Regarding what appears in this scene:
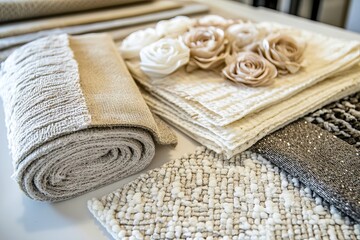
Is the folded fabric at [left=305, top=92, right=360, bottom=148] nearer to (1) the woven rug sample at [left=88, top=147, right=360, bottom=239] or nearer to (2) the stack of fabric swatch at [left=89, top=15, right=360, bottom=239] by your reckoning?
(2) the stack of fabric swatch at [left=89, top=15, right=360, bottom=239]

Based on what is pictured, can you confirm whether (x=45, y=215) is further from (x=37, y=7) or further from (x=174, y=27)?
(x=37, y=7)

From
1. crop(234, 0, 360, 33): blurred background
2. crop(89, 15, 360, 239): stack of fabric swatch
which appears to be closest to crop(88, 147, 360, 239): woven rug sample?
crop(89, 15, 360, 239): stack of fabric swatch

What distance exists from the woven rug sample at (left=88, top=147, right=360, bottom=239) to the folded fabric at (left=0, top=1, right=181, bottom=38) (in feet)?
1.77

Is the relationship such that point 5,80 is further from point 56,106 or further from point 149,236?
point 149,236

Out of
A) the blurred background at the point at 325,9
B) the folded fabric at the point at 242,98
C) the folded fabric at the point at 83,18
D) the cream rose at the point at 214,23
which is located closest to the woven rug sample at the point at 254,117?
the folded fabric at the point at 242,98

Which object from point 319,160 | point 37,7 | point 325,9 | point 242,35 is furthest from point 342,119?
point 325,9

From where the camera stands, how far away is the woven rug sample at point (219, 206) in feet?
1.40

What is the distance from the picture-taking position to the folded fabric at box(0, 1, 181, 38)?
846 millimetres

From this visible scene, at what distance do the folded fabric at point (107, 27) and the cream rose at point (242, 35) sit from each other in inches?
11.6

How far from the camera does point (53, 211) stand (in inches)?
18.8

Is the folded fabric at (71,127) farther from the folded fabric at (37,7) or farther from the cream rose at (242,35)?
the folded fabric at (37,7)

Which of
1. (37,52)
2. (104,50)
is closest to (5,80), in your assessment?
(37,52)

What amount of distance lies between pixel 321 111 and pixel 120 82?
1.11 feet

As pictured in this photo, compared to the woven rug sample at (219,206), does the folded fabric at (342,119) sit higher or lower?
higher
